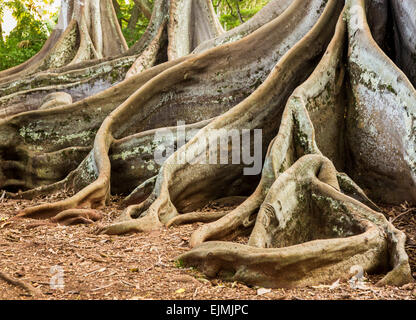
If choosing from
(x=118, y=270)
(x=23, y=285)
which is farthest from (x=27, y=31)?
(x=23, y=285)

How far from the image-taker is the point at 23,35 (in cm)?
1314

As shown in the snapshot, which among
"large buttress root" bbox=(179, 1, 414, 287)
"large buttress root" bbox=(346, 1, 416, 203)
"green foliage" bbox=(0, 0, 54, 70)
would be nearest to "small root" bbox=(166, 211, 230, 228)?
"large buttress root" bbox=(179, 1, 414, 287)

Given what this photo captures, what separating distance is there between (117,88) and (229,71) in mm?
1485

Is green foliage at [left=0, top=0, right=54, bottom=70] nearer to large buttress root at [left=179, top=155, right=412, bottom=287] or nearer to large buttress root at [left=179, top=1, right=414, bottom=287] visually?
large buttress root at [left=179, top=1, right=414, bottom=287]

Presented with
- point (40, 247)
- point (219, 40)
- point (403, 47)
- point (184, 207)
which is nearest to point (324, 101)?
point (403, 47)

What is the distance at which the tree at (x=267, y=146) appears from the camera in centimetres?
361

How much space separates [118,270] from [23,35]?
36.5 ft

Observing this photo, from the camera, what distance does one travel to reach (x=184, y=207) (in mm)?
5422

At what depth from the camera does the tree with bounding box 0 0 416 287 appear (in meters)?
3.61

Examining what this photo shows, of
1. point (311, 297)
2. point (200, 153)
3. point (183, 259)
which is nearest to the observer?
point (311, 297)

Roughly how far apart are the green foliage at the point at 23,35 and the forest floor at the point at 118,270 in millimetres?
7880

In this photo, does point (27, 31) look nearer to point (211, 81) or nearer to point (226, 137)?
point (211, 81)

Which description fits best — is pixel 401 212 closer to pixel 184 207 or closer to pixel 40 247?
pixel 184 207

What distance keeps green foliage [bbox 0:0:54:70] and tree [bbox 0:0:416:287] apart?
4251 mm
